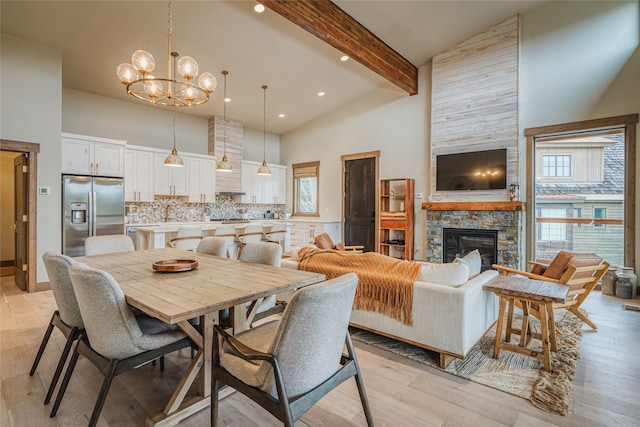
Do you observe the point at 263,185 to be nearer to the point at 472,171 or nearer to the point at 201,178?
the point at 201,178

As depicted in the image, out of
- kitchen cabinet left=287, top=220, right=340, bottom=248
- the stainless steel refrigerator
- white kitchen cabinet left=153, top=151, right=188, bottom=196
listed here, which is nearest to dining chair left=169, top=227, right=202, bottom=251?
the stainless steel refrigerator

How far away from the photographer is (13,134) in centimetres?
422

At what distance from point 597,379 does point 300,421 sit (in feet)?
7.32

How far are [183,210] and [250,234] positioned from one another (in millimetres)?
2236

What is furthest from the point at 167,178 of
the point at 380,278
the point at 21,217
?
the point at 380,278

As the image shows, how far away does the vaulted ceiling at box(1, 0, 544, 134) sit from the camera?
3902 mm

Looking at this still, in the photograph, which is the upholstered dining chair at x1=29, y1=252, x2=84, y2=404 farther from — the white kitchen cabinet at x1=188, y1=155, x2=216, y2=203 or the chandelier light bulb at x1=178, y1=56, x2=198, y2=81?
the white kitchen cabinet at x1=188, y1=155, x2=216, y2=203

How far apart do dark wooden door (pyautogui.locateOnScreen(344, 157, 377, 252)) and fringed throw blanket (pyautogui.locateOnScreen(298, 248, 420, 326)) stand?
4.01 metres

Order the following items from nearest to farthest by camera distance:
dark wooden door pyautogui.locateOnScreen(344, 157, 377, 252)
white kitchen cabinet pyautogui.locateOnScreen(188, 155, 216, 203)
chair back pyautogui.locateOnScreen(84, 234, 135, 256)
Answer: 1. chair back pyautogui.locateOnScreen(84, 234, 135, 256)
2. white kitchen cabinet pyautogui.locateOnScreen(188, 155, 216, 203)
3. dark wooden door pyautogui.locateOnScreen(344, 157, 377, 252)

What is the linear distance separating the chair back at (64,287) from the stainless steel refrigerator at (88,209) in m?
3.49

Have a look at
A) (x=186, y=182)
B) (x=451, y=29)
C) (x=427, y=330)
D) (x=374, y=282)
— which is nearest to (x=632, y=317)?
(x=427, y=330)

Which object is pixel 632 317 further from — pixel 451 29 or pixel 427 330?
pixel 451 29

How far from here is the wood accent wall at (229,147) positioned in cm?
735

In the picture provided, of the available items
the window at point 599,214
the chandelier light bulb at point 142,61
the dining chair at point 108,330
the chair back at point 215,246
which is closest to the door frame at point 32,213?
the chair back at point 215,246
